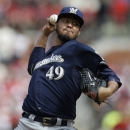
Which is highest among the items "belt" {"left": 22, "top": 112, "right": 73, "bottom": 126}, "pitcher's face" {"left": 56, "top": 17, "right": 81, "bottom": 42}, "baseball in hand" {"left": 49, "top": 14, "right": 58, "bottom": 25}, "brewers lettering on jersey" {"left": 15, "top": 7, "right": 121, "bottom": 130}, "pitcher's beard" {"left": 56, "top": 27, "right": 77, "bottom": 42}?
"baseball in hand" {"left": 49, "top": 14, "right": 58, "bottom": 25}

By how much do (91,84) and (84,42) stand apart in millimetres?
6560

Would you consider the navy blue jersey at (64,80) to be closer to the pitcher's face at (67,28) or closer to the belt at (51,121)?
the belt at (51,121)

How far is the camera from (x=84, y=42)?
10102mm

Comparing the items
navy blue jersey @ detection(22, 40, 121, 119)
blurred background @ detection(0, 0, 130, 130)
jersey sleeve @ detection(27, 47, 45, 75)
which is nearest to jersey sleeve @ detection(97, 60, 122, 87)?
navy blue jersey @ detection(22, 40, 121, 119)

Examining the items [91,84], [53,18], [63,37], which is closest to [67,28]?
[63,37]

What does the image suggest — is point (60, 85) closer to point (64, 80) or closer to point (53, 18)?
point (64, 80)

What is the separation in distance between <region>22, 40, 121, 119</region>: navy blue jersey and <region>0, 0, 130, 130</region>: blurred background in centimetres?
454

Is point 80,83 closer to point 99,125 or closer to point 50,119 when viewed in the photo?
point 50,119

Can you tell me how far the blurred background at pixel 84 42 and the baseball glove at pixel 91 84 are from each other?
4636 millimetres

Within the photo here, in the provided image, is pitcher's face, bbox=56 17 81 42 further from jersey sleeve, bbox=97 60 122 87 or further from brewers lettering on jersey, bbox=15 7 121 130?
jersey sleeve, bbox=97 60 122 87

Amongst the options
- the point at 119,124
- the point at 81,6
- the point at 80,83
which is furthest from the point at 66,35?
the point at 81,6

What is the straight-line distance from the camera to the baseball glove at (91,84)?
3564 millimetres

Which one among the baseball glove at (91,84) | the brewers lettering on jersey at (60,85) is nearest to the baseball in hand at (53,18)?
the brewers lettering on jersey at (60,85)

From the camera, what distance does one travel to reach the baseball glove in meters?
3.56
